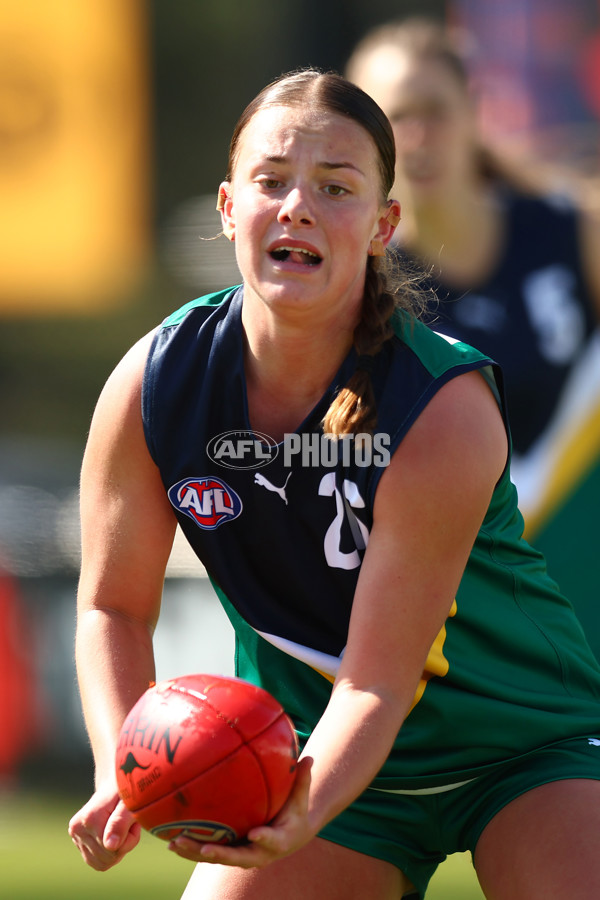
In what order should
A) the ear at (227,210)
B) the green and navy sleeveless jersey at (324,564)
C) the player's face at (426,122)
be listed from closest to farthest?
the green and navy sleeveless jersey at (324,564), the ear at (227,210), the player's face at (426,122)

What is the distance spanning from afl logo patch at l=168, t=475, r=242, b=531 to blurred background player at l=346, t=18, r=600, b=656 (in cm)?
252

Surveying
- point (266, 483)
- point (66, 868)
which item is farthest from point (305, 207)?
point (66, 868)

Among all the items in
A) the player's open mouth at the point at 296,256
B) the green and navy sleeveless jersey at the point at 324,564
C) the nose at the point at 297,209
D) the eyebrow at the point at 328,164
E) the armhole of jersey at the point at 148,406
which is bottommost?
the green and navy sleeveless jersey at the point at 324,564

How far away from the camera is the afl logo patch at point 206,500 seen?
260 centimetres

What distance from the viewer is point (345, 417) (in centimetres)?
245

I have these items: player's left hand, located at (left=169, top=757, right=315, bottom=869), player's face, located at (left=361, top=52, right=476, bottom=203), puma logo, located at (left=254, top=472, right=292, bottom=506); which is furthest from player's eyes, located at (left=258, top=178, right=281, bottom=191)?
player's face, located at (left=361, top=52, right=476, bottom=203)

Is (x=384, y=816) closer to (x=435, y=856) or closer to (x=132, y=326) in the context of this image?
(x=435, y=856)

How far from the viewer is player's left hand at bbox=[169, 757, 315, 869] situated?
2.10 m

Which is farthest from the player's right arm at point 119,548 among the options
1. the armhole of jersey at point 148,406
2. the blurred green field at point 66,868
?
the blurred green field at point 66,868

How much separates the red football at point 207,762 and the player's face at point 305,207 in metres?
0.79

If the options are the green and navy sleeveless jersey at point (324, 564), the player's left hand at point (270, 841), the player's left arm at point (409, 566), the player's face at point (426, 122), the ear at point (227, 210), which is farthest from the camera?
the player's face at point (426, 122)

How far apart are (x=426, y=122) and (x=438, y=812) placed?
2.93 metres

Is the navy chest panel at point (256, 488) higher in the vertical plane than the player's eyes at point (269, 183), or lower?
lower

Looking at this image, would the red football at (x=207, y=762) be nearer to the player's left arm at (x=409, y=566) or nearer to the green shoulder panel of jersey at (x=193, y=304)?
the player's left arm at (x=409, y=566)
